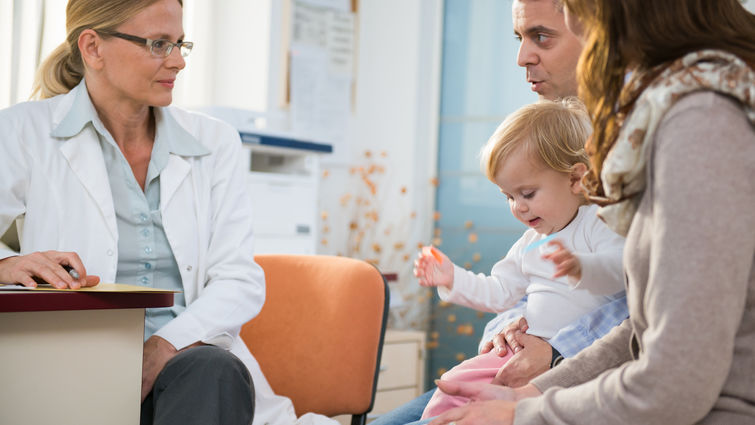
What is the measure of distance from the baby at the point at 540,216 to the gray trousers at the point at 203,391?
13.8 inches

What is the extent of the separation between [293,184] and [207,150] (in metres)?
1.35

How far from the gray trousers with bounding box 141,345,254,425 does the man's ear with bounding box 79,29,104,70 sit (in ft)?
2.65

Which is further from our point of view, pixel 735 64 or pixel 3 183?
pixel 3 183

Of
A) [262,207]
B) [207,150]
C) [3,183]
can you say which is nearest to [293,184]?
[262,207]

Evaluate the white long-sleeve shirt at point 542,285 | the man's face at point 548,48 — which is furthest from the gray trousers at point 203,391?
the man's face at point 548,48

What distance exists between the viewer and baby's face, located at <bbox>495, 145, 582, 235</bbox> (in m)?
1.35

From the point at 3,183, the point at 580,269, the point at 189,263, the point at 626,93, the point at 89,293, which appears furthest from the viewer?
the point at 189,263

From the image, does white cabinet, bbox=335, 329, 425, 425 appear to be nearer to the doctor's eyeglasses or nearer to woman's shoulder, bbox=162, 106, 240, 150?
woman's shoulder, bbox=162, 106, 240, 150

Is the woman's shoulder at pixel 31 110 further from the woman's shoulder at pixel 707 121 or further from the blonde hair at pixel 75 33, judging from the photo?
the woman's shoulder at pixel 707 121

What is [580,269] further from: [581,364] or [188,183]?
[188,183]

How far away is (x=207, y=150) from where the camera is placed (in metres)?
1.90

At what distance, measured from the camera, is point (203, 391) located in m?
1.36

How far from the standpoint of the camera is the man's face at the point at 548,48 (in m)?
1.45

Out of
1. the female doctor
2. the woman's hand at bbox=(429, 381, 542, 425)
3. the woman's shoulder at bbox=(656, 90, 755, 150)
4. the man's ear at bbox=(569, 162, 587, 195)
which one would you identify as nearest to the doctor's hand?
the female doctor
